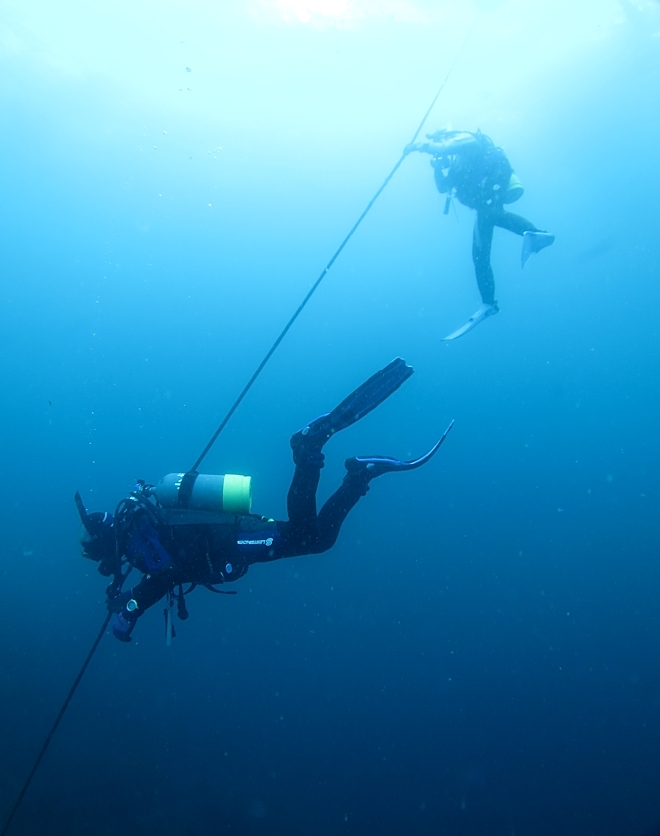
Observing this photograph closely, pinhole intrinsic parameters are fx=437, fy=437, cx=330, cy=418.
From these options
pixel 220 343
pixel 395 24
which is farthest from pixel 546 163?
pixel 220 343

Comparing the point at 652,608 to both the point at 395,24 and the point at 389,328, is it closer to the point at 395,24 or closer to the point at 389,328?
the point at 395,24

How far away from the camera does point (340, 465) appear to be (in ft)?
111

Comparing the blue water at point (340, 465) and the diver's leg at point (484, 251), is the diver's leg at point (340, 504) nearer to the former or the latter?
the diver's leg at point (484, 251)

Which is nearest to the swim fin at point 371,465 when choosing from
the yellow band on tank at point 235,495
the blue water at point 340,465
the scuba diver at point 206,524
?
the scuba diver at point 206,524

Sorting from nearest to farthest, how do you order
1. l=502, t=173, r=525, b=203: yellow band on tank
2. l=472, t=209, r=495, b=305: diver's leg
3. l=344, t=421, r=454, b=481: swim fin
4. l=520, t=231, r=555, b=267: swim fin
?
l=344, t=421, r=454, b=481: swim fin → l=520, t=231, r=555, b=267: swim fin → l=502, t=173, r=525, b=203: yellow band on tank → l=472, t=209, r=495, b=305: diver's leg

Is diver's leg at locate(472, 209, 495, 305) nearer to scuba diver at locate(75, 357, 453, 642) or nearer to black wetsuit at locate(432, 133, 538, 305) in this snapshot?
black wetsuit at locate(432, 133, 538, 305)

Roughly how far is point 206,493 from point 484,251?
5.25m

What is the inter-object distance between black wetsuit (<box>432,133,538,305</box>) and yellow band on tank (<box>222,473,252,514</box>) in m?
4.68

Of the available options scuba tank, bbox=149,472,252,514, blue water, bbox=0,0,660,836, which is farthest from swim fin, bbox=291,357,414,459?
blue water, bbox=0,0,660,836

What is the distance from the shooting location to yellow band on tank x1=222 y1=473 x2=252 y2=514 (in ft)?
12.4

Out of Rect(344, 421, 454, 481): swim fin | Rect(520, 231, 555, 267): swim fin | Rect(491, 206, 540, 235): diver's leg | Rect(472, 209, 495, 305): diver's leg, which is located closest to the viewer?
Rect(344, 421, 454, 481): swim fin

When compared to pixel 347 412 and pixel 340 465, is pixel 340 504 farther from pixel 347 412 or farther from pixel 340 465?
pixel 340 465

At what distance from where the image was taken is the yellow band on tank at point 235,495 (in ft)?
12.4

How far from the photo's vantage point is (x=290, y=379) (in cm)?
4766
